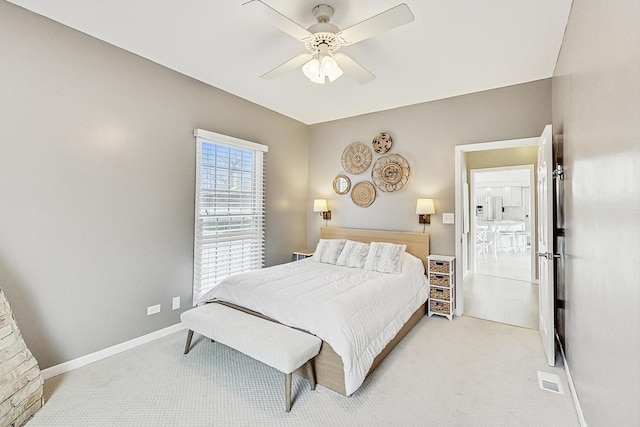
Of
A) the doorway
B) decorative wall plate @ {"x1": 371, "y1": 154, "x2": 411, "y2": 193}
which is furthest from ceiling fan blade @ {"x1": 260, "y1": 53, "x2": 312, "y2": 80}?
the doorway

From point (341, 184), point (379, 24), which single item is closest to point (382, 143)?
point (341, 184)

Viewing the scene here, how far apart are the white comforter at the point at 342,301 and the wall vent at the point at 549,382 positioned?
1.11m

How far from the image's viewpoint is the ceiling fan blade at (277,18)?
1.73 metres

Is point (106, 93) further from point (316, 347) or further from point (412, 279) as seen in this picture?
point (412, 279)

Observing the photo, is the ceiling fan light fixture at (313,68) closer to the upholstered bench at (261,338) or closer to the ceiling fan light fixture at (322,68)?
the ceiling fan light fixture at (322,68)

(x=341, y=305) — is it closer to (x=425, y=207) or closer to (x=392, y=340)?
(x=392, y=340)

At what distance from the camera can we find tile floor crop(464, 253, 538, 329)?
12.1 ft

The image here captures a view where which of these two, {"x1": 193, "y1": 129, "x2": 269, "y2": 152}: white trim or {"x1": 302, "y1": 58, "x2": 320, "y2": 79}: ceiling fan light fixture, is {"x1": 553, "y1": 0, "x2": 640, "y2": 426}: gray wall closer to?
{"x1": 302, "y1": 58, "x2": 320, "y2": 79}: ceiling fan light fixture

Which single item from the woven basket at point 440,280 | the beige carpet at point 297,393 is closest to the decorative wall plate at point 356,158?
the woven basket at point 440,280

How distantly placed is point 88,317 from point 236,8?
9.12ft

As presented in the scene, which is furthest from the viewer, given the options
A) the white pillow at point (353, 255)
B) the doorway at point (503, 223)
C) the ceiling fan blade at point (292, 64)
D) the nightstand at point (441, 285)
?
the doorway at point (503, 223)

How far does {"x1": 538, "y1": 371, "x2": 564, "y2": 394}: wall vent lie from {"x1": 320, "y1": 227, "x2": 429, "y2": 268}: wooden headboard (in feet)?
5.51

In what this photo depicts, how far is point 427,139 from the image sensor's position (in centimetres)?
397

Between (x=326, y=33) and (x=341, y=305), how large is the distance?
200 centimetres
